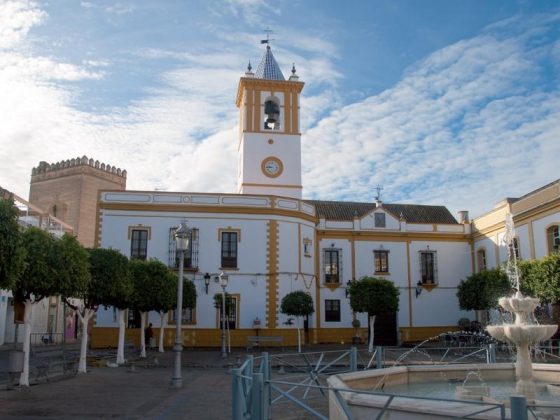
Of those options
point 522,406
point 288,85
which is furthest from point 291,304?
point 522,406

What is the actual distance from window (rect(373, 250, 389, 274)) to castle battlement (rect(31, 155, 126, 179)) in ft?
105

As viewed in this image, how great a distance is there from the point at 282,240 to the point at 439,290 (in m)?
10.5

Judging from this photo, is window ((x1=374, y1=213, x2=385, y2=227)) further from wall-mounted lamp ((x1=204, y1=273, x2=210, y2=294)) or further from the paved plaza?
the paved plaza

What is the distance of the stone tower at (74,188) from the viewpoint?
52.7 m

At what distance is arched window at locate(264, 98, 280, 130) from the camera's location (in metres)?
37.5

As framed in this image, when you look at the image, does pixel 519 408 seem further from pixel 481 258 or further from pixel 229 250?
pixel 481 258

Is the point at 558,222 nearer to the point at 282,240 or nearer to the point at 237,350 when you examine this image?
the point at 282,240

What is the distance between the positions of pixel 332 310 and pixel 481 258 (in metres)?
9.58

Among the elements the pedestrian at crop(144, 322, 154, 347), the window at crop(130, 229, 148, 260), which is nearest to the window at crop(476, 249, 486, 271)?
the pedestrian at crop(144, 322, 154, 347)

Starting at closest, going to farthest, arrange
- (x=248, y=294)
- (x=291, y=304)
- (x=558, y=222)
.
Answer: (x=558, y=222) → (x=291, y=304) → (x=248, y=294)

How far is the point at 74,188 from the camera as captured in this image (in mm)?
53562

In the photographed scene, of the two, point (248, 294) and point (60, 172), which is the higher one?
point (60, 172)

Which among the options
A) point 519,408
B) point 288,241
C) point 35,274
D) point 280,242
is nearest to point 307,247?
point 288,241

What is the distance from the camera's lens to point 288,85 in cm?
3738
